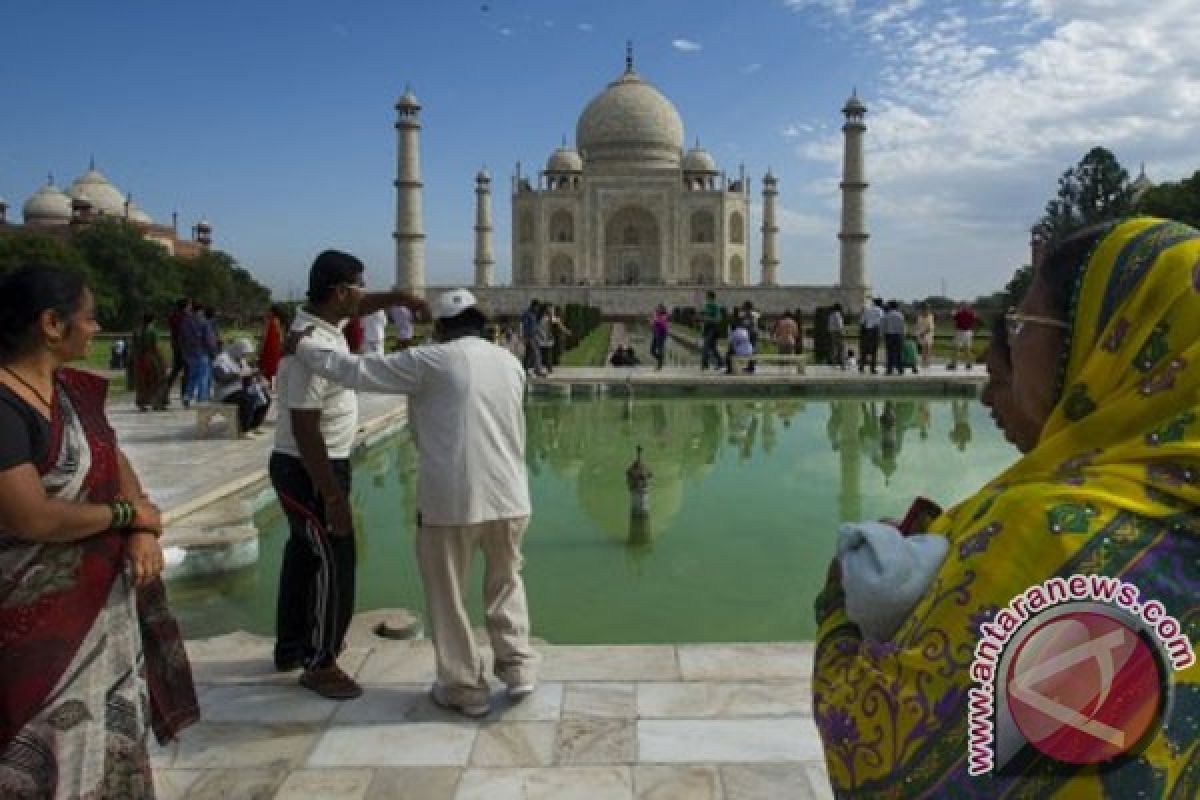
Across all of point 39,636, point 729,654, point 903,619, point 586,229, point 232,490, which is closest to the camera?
point 903,619

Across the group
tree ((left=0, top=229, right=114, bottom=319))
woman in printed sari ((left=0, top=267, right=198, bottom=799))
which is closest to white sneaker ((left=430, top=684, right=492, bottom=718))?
woman in printed sari ((left=0, top=267, right=198, bottom=799))

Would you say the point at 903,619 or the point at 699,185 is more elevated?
the point at 699,185

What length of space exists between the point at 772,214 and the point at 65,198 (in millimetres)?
37607

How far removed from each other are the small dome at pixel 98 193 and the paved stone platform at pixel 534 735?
57.1 metres

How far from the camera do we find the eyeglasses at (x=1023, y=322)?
108cm

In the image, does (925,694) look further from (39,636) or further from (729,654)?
(729,654)

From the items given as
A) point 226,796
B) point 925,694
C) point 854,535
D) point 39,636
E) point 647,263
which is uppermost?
point 647,263

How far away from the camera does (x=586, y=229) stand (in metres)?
45.4

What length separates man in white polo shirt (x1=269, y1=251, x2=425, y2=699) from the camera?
299 cm

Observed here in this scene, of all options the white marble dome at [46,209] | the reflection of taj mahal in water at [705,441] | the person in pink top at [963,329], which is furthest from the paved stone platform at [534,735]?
the white marble dome at [46,209]

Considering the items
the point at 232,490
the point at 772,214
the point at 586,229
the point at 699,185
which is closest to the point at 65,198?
the point at 586,229

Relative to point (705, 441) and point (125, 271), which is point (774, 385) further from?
point (125, 271)

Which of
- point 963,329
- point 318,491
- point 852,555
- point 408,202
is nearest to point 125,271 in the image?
point 408,202

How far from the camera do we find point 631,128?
4750cm
